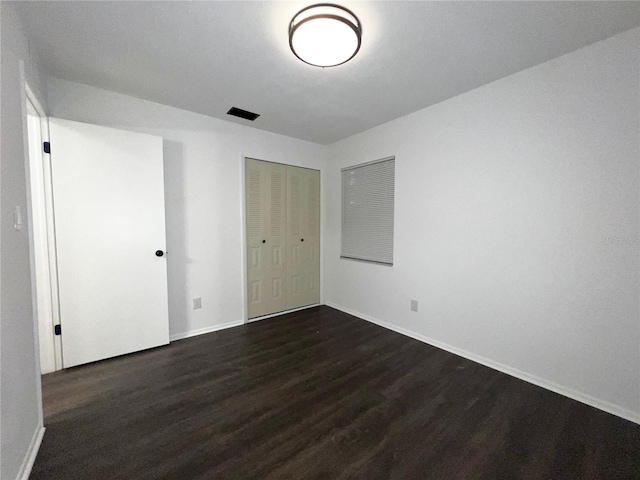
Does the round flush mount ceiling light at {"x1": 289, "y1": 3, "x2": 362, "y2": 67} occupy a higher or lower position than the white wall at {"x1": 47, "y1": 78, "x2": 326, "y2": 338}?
higher

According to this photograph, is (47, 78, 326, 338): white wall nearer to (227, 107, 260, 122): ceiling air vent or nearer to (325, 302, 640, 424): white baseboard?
(227, 107, 260, 122): ceiling air vent

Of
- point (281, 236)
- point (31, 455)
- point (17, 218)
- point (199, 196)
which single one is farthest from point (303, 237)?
point (31, 455)

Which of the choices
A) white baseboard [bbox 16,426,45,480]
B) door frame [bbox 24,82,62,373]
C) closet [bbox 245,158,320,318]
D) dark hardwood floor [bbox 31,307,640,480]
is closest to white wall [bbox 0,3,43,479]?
white baseboard [bbox 16,426,45,480]

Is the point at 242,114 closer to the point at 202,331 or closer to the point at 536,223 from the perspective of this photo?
the point at 202,331

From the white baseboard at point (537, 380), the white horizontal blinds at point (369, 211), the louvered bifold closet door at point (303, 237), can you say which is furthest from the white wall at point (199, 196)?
the white baseboard at point (537, 380)

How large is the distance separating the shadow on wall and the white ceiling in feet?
1.88

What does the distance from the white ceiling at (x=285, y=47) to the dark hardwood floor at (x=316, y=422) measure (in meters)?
2.49

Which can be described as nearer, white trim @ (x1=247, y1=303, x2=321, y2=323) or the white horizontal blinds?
the white horizontal blinds

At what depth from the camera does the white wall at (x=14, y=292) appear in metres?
1.13

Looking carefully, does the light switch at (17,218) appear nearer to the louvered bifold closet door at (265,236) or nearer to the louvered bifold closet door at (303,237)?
the louvered bifold closet door at (265,236)

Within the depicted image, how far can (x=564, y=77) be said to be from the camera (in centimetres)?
187

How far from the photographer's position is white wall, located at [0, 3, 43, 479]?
1130 millimetres

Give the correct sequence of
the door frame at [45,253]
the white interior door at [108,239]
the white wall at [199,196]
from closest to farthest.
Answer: the door frame at [45,253] < the white interior door at [108,239] < the white wall at [199,196]

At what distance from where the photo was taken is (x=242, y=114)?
2.88 metres
